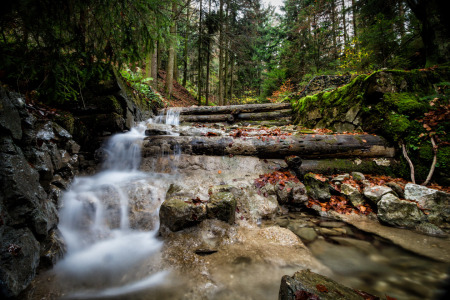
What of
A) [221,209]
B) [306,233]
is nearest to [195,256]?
[221,209]

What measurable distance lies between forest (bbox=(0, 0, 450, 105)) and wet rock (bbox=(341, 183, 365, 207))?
470cm

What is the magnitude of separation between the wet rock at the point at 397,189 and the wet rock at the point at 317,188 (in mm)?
1126

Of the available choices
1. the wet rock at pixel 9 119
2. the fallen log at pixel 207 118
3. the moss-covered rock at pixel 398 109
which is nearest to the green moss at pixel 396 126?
the moss-covered rock at pixel 398 109

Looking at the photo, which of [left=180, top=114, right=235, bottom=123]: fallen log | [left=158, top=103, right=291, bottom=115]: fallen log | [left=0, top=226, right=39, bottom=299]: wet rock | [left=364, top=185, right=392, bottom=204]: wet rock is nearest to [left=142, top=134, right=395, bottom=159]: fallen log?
[left=364, top=185, right=392, bottom=204]: wet rock

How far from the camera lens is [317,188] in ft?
12.9

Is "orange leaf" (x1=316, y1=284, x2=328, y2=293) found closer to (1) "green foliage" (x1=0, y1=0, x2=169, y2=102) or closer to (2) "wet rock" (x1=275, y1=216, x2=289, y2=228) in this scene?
(2) "wet rock" (x1=275, y1=216, x2=289, y2=228)

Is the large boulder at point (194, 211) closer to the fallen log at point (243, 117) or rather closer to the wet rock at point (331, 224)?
the wet rock at point (331, 224)

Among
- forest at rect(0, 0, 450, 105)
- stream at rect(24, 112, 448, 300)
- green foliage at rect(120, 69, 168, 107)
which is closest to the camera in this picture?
stream at rect(24, 112, 448, 300)

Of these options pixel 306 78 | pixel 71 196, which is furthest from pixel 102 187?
pixel 306 78

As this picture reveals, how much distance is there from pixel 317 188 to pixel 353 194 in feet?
2.22

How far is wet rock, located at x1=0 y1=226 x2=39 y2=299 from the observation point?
1560mm

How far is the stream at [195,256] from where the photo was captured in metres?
1.91

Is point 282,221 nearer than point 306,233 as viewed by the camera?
No

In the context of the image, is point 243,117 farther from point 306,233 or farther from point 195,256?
point 195,256
